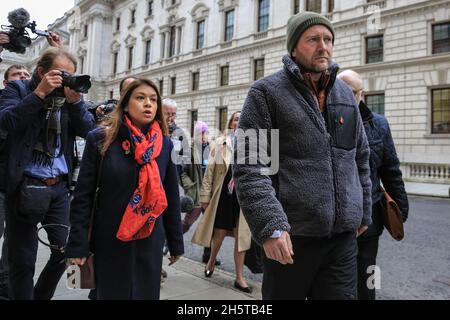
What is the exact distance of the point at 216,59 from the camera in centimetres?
3203

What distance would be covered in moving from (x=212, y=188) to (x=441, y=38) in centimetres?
1960

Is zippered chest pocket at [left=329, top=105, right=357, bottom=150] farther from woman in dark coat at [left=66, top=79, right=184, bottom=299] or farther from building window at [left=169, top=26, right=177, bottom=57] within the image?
building window at [left=169, top=26, right=177, bottom=57]

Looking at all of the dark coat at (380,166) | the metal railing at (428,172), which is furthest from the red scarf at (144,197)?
the metal railing at (428,172)

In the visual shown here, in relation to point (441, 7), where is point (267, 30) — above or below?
above

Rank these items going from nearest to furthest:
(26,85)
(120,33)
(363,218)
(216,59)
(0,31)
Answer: (363,218), (26,85), (0,31), (216,59), (120,33)

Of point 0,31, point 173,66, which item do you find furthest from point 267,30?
point 0,31

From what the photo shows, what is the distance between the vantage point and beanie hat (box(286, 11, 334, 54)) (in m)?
2.07

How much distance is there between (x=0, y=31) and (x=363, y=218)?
131 inches

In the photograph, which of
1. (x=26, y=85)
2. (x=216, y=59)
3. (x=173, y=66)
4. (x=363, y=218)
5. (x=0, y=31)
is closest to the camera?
(x=363, y=218)

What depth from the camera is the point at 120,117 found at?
2416mm

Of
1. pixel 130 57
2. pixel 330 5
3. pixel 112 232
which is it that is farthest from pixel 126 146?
pixel 130 57

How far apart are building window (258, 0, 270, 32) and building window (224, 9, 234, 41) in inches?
109

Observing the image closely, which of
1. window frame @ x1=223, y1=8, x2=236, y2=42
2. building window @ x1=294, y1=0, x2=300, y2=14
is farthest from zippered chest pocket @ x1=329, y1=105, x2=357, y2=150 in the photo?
window frame @ x1=223, y1=8, x2=236, y2=42

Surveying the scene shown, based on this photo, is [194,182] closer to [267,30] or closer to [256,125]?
[256,125]
